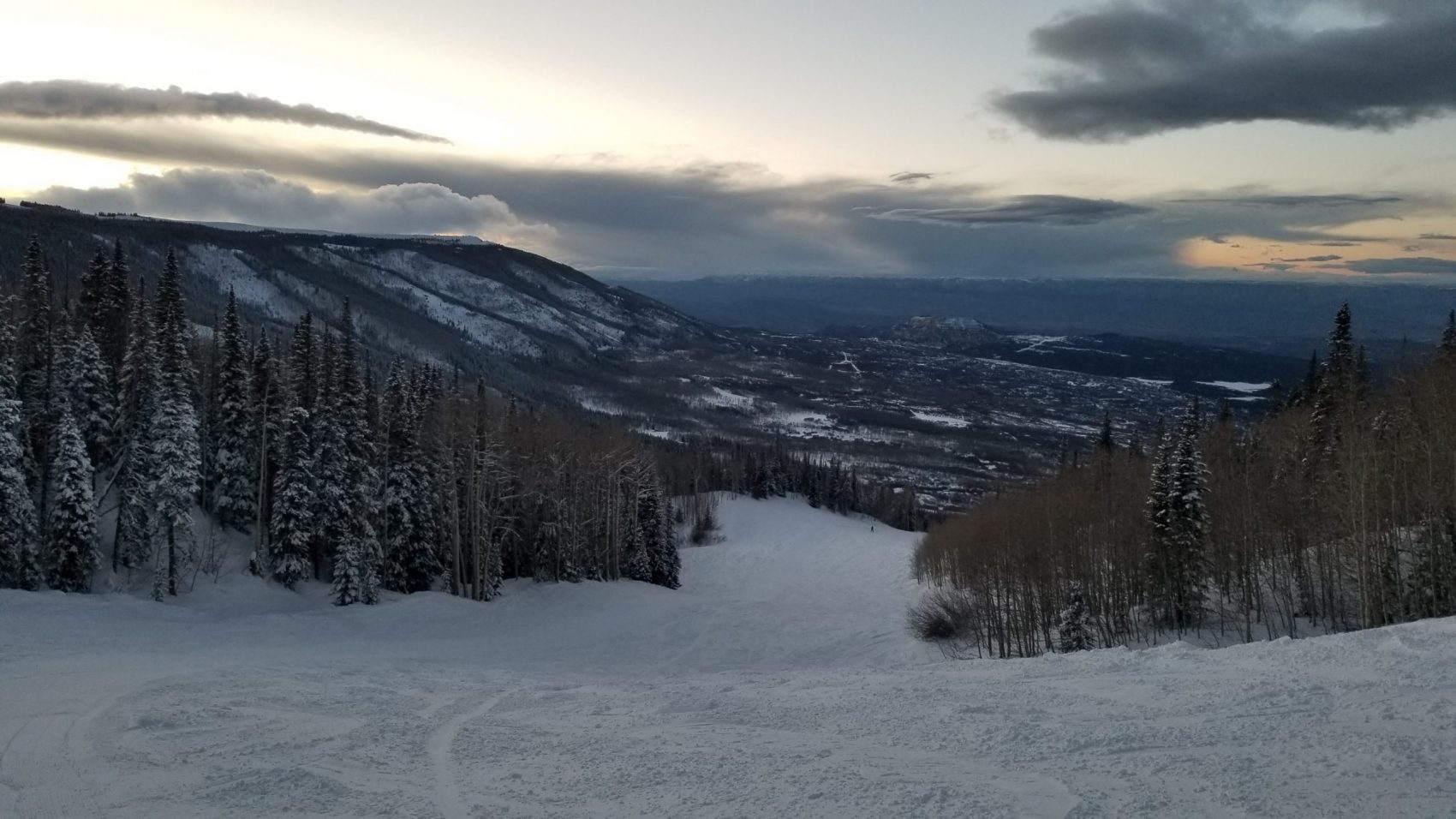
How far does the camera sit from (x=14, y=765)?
40.9 feet

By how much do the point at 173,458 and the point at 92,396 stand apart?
34.3 feet

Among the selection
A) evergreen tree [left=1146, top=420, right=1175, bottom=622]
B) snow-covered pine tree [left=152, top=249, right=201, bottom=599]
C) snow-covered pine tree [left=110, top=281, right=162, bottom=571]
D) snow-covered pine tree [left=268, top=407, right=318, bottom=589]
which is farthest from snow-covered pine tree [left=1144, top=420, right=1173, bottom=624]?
snow-covered pine tree [left=110, top=281, right=162, bottom=571]

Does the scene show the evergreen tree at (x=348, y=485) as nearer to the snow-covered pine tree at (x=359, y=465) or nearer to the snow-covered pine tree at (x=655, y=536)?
the snow-covered pine tree at (x=359, y=465)

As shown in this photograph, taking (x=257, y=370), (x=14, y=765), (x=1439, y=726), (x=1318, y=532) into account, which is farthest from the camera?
(x=257, y=370)

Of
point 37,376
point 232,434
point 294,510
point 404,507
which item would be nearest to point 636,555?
point 404,507

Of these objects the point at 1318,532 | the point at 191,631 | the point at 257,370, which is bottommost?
the point at 191,631

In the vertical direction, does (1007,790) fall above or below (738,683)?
above

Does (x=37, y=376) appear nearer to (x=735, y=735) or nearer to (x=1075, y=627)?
(x=735, y=735)

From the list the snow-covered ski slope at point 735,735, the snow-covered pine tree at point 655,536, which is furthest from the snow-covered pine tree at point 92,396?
the snow-covered pine tree at point 655,536

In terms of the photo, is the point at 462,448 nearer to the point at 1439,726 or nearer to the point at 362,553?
the point at 362,553

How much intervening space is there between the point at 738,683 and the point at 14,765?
12918 millimetres

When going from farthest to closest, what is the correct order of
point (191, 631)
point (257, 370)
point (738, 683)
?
point (257, 370)
point (191, 631)
point (738, 683)

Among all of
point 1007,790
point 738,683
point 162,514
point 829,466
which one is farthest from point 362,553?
point 829,466

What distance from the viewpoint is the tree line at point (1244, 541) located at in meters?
29.8
